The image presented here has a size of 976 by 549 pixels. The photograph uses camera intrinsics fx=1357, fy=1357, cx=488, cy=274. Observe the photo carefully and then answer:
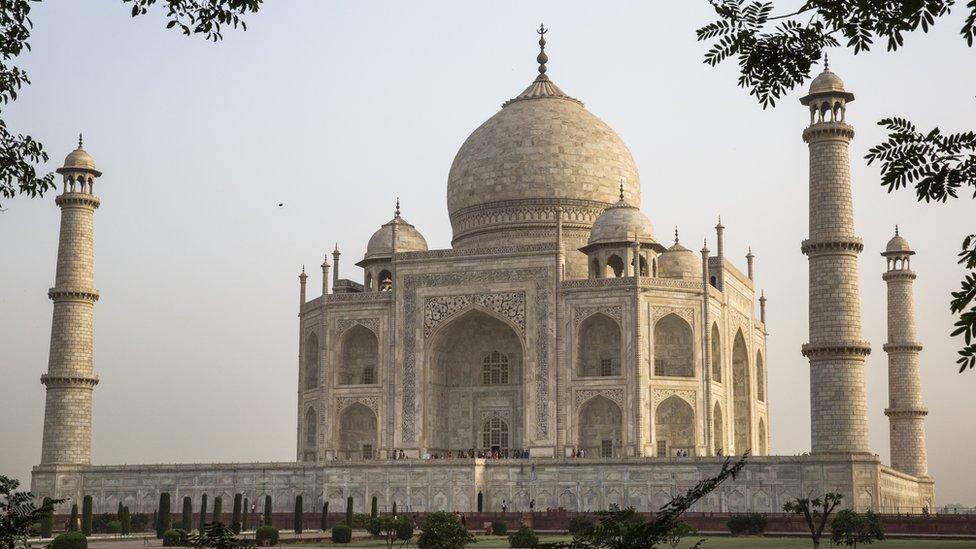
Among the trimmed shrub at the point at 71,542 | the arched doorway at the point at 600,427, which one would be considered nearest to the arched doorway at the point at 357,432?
the arched doorway at the point at 600,427

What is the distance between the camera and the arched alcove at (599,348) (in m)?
34.8

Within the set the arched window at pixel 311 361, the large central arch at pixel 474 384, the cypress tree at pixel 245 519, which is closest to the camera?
the cypress tree at pixel 245 519

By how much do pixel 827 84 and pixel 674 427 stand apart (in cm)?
961

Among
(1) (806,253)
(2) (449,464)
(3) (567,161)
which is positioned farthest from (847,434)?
(3) (567,161)

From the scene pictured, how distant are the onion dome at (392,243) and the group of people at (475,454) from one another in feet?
19.1

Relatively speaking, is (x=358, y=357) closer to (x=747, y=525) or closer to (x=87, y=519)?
(x=87, y=519)

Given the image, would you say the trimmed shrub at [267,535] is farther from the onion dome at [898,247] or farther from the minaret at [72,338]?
the onion dome at [898,247]

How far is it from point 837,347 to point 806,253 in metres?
2.25

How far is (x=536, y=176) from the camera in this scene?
3875 centimetres

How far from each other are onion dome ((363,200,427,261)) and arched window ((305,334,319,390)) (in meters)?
2.76

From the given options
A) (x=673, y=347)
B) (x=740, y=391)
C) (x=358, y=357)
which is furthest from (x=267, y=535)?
(x=740, y=391)

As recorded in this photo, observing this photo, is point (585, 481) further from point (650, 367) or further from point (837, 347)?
point (837, 347)

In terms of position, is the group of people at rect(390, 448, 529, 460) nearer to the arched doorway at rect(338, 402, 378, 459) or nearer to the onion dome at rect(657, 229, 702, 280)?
the arched doorway at rect(338, 402, 378, 459)

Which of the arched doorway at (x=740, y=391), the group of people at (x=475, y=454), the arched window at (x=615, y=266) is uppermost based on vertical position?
the arched window at (x=615, y=266)
